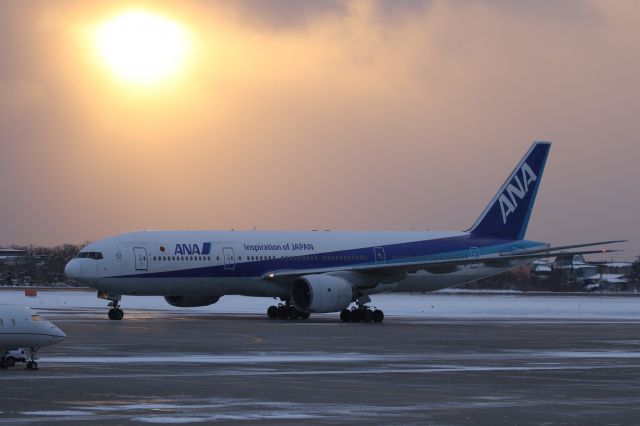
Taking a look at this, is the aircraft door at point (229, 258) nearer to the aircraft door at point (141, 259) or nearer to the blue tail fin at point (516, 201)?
the aircraft door at point (141, 259)

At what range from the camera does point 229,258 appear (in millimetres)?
50812

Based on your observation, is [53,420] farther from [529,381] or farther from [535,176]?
[535,176]

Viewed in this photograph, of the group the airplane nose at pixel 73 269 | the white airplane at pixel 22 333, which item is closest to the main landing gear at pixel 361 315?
the airplane nose at pixel 73 269

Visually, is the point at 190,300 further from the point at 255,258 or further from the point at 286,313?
the point at 286,313

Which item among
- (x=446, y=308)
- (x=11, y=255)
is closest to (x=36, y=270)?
(x=11, y=255)

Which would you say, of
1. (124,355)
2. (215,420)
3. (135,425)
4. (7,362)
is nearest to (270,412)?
(215,420)

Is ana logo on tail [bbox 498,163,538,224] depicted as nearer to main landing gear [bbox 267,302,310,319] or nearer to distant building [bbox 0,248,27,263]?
main landing gear [bbox 267,302,310,319]

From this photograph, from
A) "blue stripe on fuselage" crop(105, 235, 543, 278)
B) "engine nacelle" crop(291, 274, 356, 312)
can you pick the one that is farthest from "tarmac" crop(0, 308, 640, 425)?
"blue stripe on fuselage" crop(105, 235, 543, 278)

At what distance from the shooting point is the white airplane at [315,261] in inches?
1944

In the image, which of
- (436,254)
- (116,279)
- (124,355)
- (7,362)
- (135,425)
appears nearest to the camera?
(135,425)

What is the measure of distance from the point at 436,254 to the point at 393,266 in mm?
4253

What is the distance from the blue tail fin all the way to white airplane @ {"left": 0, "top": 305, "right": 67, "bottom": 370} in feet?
113

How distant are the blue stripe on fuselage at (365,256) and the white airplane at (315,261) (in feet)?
0.14

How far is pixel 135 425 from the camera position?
55.1 feet
